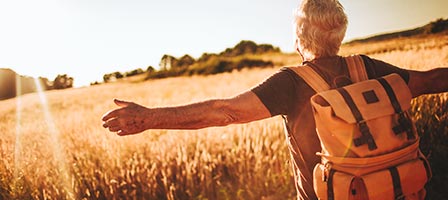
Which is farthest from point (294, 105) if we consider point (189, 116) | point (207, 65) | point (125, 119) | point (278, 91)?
point (207, 65)

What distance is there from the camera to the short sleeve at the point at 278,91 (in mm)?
1560

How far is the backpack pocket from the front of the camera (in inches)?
56.4

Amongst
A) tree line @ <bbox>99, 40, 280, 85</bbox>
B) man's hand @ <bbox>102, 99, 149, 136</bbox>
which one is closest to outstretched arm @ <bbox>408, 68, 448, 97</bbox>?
man's hand @ <bbox>102, 99, 149, 136</bbox>

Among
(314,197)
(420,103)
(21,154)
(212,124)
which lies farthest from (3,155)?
(420,103)

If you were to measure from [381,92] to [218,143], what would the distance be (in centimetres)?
307

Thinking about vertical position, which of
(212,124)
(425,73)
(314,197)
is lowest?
(314,197)

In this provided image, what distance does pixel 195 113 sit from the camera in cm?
155

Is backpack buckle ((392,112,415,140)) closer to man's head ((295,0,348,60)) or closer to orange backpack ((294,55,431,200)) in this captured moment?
orange backpack ((294,55,431,200))

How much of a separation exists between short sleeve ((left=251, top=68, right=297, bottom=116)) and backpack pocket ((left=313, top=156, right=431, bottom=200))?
13.9 inches

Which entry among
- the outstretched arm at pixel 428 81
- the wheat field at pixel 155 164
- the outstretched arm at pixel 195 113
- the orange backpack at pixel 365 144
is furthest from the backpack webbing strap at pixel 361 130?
the wheat field at pixel 155 164

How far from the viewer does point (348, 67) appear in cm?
169

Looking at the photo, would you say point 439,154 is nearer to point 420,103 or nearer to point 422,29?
point 420,103

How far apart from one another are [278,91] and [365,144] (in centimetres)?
47

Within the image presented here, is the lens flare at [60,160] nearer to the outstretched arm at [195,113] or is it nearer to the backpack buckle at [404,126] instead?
the outstretched arm at [195,113]
